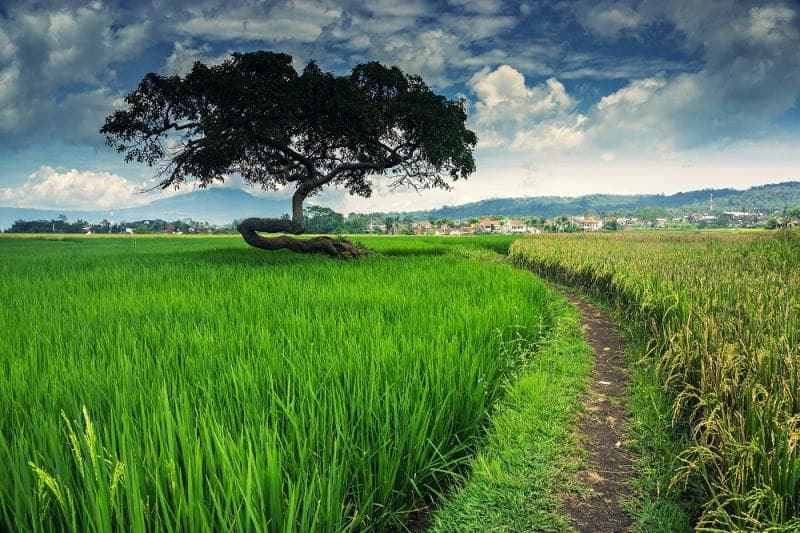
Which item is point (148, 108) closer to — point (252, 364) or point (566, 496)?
point (252, 364)

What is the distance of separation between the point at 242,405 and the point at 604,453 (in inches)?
125

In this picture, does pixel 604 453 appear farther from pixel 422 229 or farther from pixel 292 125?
pixel 422 229

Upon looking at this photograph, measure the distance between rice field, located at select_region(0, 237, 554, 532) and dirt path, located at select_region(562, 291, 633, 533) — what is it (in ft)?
3.09

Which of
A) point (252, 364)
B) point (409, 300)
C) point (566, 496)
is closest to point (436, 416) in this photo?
point (566, 496)

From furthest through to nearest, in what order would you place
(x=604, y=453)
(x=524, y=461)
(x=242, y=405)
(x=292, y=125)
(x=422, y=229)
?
(x=422, y=229)
(x=292, y=125)
(x=604, y=453)
(x=524, y=461)
(x=242, y=405)

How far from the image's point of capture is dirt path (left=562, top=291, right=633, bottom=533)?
2.98 m

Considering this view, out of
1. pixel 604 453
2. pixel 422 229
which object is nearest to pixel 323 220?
pixel 422 229

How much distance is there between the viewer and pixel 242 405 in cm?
282

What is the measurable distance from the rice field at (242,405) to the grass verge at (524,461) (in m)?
0.20

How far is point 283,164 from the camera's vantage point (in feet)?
63.3

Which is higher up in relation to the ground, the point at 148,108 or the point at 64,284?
the point at 148,108

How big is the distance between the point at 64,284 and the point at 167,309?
5.31m

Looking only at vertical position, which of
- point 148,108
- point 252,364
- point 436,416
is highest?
point 148,108

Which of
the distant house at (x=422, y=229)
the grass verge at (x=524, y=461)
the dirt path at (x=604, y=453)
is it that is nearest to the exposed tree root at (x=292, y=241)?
the dirt path at (x=604, y=453)
